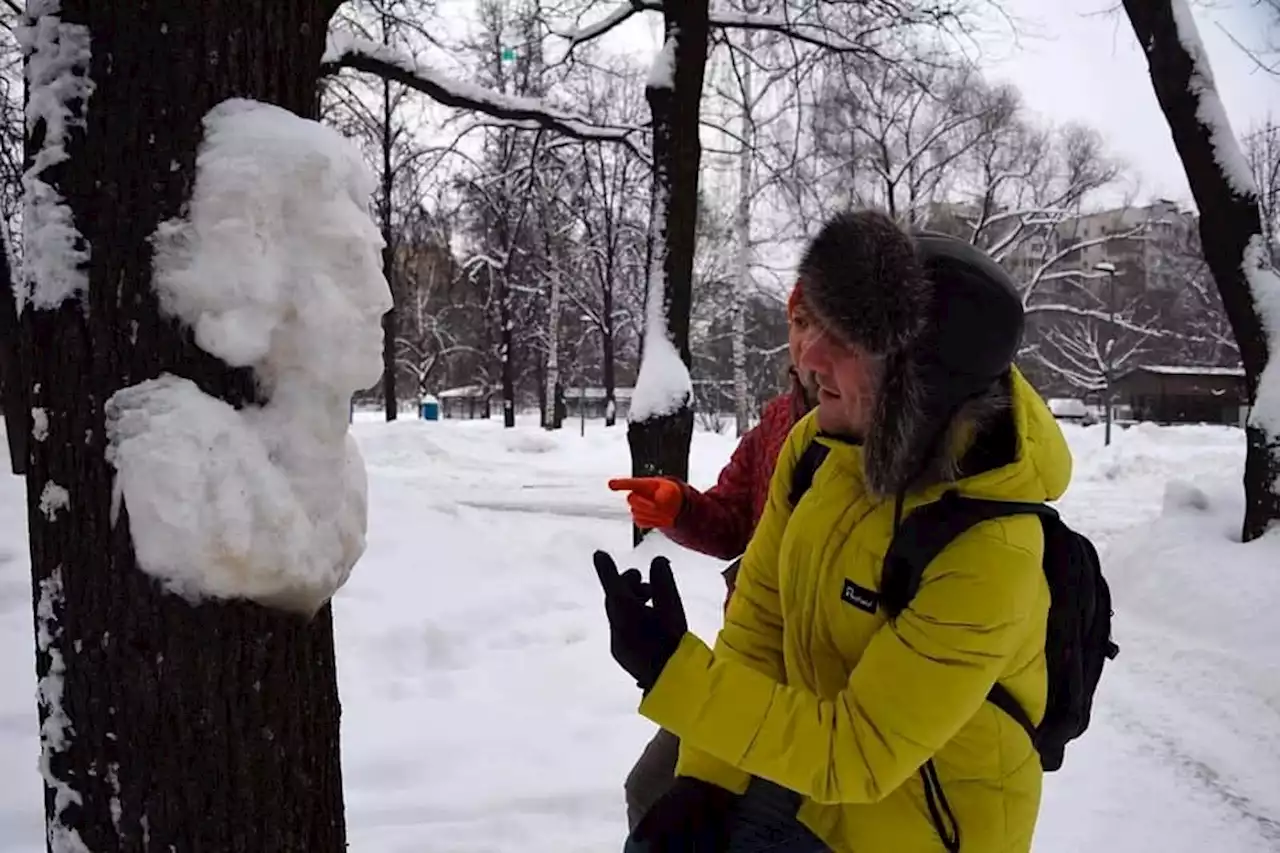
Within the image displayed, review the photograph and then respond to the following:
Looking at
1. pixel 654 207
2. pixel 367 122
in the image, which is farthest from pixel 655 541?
pixel 367 122

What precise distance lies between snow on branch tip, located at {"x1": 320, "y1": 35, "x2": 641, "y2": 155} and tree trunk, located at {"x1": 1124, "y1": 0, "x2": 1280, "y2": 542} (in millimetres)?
4309

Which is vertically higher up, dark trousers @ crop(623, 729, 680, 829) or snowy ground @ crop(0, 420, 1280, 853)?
dark trousers @ crop(623, 729, 680, 829)

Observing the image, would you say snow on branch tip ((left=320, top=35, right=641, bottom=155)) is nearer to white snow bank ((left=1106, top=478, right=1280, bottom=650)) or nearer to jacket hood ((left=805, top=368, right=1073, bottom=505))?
white snow bank ((left=1106, top=478, right=1280, bottom=650))

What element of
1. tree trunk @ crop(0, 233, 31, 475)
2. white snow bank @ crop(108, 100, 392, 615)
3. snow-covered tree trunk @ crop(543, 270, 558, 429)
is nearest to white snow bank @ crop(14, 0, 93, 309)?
white snow bank @ crop(108, 100, 392, 615)

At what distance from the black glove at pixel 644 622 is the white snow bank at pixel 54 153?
105 centimetres

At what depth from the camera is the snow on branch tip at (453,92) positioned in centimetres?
766

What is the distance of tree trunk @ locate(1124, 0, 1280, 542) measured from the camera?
724 centimetres

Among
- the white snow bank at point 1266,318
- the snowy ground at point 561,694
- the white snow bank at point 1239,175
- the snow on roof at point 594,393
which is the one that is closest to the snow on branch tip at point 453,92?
the snowy ground at point 561,694

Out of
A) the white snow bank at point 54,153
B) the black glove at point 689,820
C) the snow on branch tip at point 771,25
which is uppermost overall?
the snow on branch tip at point 771,25

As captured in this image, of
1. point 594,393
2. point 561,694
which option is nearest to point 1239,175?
point 561,694

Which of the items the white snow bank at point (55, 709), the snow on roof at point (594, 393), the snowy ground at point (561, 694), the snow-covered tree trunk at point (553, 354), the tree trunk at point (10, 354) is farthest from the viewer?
the snow on roof at point (594, 393)

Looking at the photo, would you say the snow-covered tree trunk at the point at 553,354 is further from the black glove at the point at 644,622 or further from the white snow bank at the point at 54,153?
the black glove at the point at 644,622

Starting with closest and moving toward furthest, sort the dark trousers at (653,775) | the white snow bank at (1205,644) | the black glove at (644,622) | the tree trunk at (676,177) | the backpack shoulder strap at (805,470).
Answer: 1. the black glove at (644,622)
2. the backpack shoulder strap at (805,470)
3. the dark trousers at (653,775)
4. the white snow bank at (1205,644)
5. the tree trunk at (676,177)

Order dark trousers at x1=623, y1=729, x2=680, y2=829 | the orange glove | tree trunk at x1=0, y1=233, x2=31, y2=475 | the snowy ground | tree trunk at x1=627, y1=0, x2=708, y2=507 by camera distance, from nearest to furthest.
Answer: dark trousers at x1=623, y1=729, x2=680, y2=829 < the orange glove < the snowy ground < tree trunk at x1=627, y1=0, x2=708, y2=507 < tree trunk at x1=0, y1=233, x2=31, y2=475
